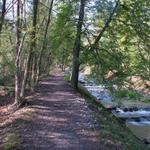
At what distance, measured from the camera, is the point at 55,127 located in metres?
13.3

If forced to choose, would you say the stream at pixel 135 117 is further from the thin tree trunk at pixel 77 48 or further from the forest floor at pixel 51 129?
the forest floor at pixel 51 129

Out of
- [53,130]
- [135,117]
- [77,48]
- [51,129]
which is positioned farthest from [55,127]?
[77,48]

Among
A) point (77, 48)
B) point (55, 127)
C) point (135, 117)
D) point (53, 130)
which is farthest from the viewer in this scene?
point (77, 48)

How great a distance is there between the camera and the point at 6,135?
40.1 ft

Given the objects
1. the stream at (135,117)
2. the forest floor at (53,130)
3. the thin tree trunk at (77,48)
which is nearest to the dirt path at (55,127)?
the forest floor at (53,130)

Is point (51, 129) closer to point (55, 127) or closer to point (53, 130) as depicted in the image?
point (53, 130)

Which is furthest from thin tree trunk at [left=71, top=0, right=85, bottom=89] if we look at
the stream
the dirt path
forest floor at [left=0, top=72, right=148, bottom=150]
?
forest floor at [left=0, top=72, right=148, bottom=150]

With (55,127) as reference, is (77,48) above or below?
above

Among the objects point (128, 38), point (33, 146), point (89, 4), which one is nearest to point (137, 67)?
point (128, 38)

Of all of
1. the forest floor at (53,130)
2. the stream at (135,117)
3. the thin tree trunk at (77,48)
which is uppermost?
the thin tree trunk at (77,48)

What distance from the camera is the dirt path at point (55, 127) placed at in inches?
437

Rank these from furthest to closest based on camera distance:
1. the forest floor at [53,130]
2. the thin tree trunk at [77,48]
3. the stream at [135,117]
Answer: the thin tree trunk at [77,48] → the stream at [135,117] → the forest floor at [53,130]

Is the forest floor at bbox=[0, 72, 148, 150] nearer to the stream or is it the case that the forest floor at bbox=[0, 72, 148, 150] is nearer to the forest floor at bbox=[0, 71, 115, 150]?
the forest floor at bbox=[0, 71, 115, 150]

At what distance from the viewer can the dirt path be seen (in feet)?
36.4
